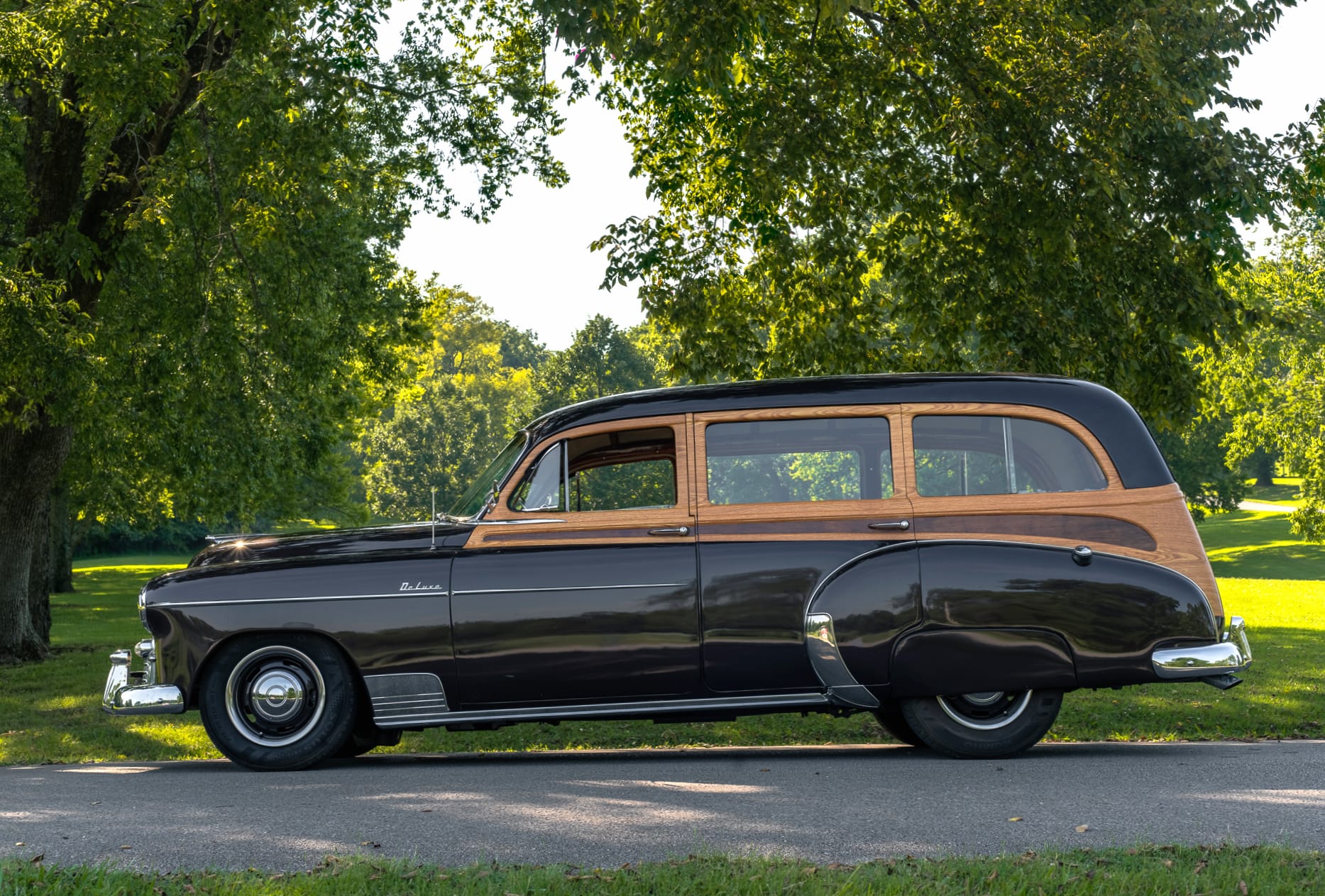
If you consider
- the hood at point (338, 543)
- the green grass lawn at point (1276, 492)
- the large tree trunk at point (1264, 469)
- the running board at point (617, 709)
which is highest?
the large tree trunk at point (1264, 469)

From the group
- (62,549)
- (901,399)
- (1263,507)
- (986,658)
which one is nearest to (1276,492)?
(1263,507)

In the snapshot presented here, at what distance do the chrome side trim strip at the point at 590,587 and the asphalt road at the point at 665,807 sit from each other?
40.0 inches

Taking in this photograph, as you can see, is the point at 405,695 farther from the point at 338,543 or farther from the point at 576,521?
the point at 576,521

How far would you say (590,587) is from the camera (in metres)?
7.43

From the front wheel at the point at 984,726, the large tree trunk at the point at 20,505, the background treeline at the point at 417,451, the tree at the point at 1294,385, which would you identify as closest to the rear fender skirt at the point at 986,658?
the front wheel at the point at 984,726

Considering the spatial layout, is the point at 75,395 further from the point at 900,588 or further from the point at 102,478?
the point at 102,478

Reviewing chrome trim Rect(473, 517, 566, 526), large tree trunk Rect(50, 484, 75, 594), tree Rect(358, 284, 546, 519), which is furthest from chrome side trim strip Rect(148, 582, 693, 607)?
tree Rect(358, 284, 546, 519)

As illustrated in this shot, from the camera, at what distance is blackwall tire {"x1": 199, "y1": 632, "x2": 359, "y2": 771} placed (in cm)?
756

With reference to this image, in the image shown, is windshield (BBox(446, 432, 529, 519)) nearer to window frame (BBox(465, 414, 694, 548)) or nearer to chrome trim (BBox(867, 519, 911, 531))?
window frame (BBox(465, 414, 694, 548))

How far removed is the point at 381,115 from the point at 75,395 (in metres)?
5.92

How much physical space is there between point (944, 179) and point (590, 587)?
24.8ft

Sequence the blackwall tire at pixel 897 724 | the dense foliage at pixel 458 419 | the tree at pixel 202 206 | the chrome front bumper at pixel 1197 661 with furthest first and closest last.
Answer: the dense foliage at pixel 458 419
the tree at pixel 202 206
the blackwall tire at pixel 897 724
the chrome front bumper at pixel 1197 661

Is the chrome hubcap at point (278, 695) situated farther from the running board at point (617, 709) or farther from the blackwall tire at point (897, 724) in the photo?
the blackwall tire at point (897, 724)

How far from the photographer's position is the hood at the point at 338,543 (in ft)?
25.1
